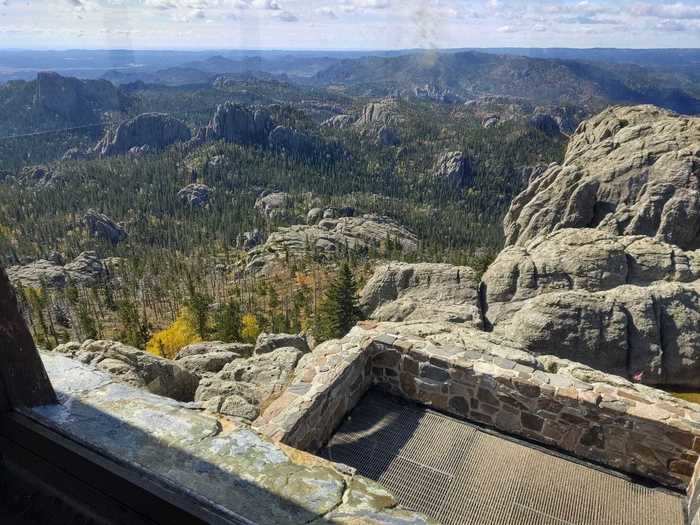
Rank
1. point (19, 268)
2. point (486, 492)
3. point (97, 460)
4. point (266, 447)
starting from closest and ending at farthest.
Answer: point (97, 460) → point (266, 447) → point (486, 492) → point (19, 268)

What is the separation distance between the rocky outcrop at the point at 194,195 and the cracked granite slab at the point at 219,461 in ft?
435

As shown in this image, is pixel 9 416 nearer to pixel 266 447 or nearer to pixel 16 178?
pixel 266 447

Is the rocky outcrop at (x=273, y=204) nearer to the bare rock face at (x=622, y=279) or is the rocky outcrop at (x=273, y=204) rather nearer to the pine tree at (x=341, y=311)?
the bare rock face at (x=622, y=279)

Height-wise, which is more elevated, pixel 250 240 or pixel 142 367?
pixel 142 367

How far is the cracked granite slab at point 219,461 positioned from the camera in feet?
6.89

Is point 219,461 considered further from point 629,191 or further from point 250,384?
point 629,191

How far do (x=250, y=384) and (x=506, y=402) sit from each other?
6962mm

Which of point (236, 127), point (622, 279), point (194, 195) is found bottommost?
point (194, 195)

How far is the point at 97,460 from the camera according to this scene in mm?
2016

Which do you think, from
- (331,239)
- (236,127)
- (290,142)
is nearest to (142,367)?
(331,239)

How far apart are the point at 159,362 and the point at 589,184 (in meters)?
45.7

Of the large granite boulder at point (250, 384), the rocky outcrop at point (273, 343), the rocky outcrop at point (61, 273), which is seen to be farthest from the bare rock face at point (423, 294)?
the rocky outcrop at point (61, 273)

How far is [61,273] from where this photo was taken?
76875mm

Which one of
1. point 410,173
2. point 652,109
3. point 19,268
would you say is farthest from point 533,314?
point 410,173
